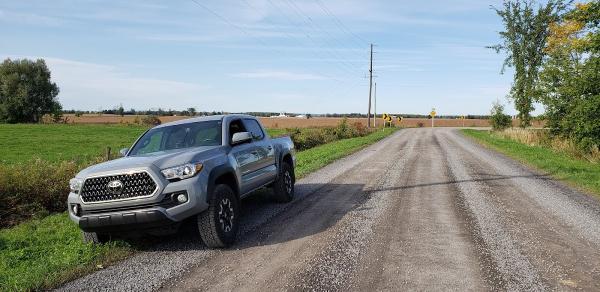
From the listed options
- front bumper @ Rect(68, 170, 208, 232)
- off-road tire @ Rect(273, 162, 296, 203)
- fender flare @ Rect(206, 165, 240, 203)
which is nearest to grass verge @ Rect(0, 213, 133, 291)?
front bumper @ Rect(68, 170, 208, 232)

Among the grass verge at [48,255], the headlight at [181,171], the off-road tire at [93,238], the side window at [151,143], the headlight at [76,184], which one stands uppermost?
the side window at [151,143]

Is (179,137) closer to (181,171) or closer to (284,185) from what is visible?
(181,171)

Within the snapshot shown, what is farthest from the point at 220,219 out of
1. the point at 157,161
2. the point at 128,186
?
the point at 128,186

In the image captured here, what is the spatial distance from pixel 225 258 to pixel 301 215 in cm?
264

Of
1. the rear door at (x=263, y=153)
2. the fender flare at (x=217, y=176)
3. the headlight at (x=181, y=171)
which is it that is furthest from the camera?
the rear door at (x=263, y=153)

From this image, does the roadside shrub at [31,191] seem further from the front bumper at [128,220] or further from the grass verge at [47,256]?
the front bumper at [128,220]

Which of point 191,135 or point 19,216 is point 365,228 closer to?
point 191,135

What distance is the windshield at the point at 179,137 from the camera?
283 inches

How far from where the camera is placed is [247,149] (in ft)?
25.2

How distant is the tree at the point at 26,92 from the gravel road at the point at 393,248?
79.6m

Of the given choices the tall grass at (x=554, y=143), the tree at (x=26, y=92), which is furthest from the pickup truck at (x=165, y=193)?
the tree at (x=26, y=92)

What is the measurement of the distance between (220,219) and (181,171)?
2.98 ft

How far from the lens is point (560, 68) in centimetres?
2531

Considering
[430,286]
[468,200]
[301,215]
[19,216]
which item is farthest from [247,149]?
[19,216]
